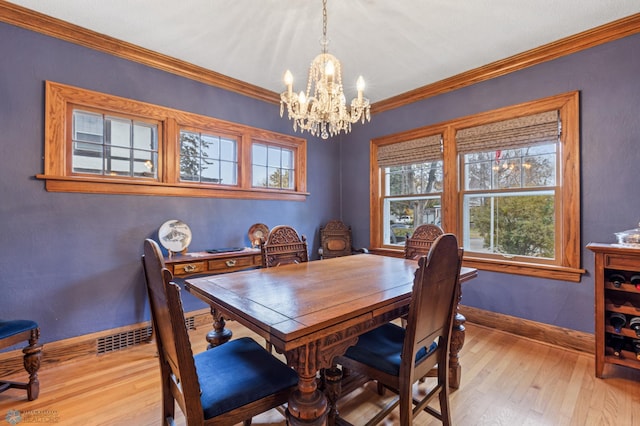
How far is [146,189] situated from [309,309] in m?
2.32

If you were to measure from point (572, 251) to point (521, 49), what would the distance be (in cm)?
193

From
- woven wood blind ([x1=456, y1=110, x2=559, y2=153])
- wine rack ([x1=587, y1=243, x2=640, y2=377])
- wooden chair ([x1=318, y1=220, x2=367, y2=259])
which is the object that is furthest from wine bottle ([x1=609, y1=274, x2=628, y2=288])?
wooden chair ([x1=318, y1=220, x2=367, y2=259])

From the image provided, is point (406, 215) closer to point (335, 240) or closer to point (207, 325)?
point (335, 240)

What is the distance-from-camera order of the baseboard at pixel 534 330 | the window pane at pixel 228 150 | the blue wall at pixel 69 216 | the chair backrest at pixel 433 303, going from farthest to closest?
the window pane at pixel 228 150
the baseboard at pixel 534 330
the blue wall at pixel 69 216
the chair backrest at pixel 433 303

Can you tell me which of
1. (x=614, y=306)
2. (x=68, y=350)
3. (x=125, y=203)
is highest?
Result: (x=125, y=203)

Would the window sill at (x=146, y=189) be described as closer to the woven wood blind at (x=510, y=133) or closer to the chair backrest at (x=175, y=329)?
the chair backrest at (x=175, y=329)

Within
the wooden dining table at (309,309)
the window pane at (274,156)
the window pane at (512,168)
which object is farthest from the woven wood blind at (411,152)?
the wooden dining table at (309,309)

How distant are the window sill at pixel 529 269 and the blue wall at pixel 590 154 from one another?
0.05 meters

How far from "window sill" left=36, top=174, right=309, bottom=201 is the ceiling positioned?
1269mm

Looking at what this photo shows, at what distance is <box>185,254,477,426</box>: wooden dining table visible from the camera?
1.10 metres

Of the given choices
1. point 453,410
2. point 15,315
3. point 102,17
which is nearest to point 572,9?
point 453,410

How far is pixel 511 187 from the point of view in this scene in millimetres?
2973

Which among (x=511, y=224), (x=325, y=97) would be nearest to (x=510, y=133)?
(x=511, y=224)

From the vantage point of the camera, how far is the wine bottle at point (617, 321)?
2.08 m
